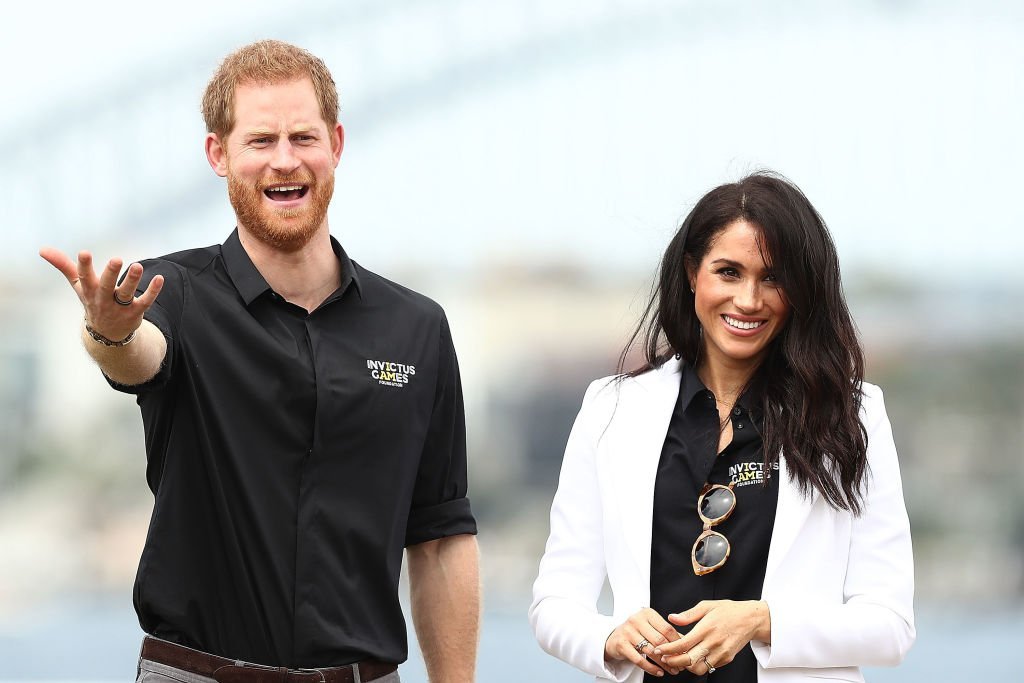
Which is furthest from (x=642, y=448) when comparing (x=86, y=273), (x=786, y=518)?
(x=86, y=273)

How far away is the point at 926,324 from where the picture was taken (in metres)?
6.68

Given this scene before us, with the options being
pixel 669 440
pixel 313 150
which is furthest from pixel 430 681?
pixel 313 150

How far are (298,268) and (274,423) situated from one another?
28cm

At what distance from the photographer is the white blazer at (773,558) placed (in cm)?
221

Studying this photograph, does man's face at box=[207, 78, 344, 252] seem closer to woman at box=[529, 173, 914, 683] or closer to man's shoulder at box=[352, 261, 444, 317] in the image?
man's shoulder at box=[352, 261, 444, 317]

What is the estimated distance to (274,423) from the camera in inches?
91.8

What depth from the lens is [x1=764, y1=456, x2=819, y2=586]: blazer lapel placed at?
2227 millimetres

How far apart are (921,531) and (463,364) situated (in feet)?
7.67

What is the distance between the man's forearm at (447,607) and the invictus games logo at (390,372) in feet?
1.07

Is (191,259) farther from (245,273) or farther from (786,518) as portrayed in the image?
(786,518)

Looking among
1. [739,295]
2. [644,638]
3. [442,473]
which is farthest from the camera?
[442,473]

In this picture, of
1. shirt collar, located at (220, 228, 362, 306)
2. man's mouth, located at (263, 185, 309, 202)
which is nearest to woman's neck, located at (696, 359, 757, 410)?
shirt collar, located at (220, 228, 362, 306)

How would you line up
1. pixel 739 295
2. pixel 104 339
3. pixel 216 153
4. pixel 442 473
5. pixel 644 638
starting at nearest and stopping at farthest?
1. pixel 104 339
2. pixel 644 638
3. pixel 739 295
4. pixel 216 153
5. pixel 442 473

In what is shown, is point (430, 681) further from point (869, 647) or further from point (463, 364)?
point (463, 364)
